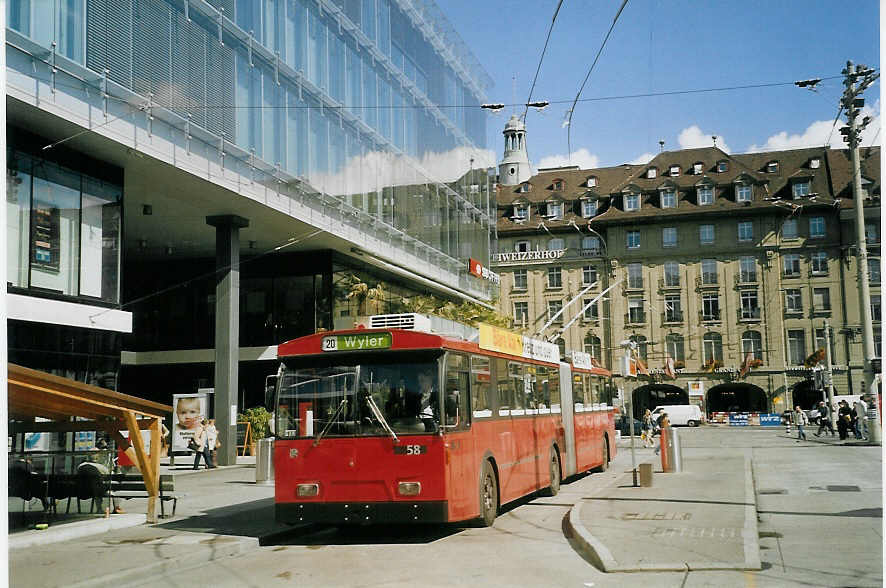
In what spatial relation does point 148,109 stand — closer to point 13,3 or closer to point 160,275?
point 13,3

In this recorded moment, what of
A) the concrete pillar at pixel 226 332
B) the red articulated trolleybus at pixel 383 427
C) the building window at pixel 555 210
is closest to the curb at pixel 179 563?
the red articulated trolleybus at pixel 383 427

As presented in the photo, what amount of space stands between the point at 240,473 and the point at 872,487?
17.1 metres

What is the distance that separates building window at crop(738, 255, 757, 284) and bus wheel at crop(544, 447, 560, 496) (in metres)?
57.4

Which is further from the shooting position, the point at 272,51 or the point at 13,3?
the point at 272,51

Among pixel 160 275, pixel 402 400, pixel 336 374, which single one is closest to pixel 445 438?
pixel 402 400

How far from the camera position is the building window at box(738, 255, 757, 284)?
72.5 meters

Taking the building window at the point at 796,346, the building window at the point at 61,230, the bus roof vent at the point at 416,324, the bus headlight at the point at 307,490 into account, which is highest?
the building window at the point at 61,230

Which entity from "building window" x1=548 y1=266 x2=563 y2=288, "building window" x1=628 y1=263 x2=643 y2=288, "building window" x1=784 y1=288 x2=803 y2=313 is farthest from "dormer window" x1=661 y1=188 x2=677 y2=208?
"building window" x1=784 y1=288 x2=803 y2=313

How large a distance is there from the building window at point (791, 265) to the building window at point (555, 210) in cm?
1968

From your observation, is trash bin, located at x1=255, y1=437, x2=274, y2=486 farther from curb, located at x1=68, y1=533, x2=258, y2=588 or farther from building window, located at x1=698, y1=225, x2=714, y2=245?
building window, located at x1=698, y1=225, x2=714, y2=245

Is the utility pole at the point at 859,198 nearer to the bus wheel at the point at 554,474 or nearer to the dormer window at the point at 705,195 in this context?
the bus wheel at the point at 554,474

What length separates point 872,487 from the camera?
57.9ft

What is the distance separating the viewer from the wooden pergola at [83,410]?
12.5 metres

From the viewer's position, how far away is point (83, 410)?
559 inches
